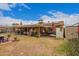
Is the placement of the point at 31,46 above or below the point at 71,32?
below

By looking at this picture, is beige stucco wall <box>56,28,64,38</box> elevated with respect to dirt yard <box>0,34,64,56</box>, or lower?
elevated

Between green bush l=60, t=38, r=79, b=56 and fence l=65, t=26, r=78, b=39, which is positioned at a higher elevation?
fence l=65, t=26, r=78, b=39

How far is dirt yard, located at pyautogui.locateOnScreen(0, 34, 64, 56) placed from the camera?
174cm

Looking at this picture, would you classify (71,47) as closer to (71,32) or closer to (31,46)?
(71,32)

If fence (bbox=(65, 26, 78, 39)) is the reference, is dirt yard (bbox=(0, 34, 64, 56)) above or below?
below

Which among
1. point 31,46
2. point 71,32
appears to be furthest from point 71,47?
point 31,46

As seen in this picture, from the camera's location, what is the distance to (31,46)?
5.76 ft

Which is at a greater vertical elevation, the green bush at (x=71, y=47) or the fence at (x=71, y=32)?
the fence at (x=71, y=32)

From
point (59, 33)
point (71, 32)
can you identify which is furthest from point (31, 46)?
point (71, 32)

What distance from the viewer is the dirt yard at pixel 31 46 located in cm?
174

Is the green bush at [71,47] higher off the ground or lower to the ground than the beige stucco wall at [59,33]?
lower

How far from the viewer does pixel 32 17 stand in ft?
5.76

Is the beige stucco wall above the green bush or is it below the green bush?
above

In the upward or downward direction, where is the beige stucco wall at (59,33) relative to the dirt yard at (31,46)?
upward
